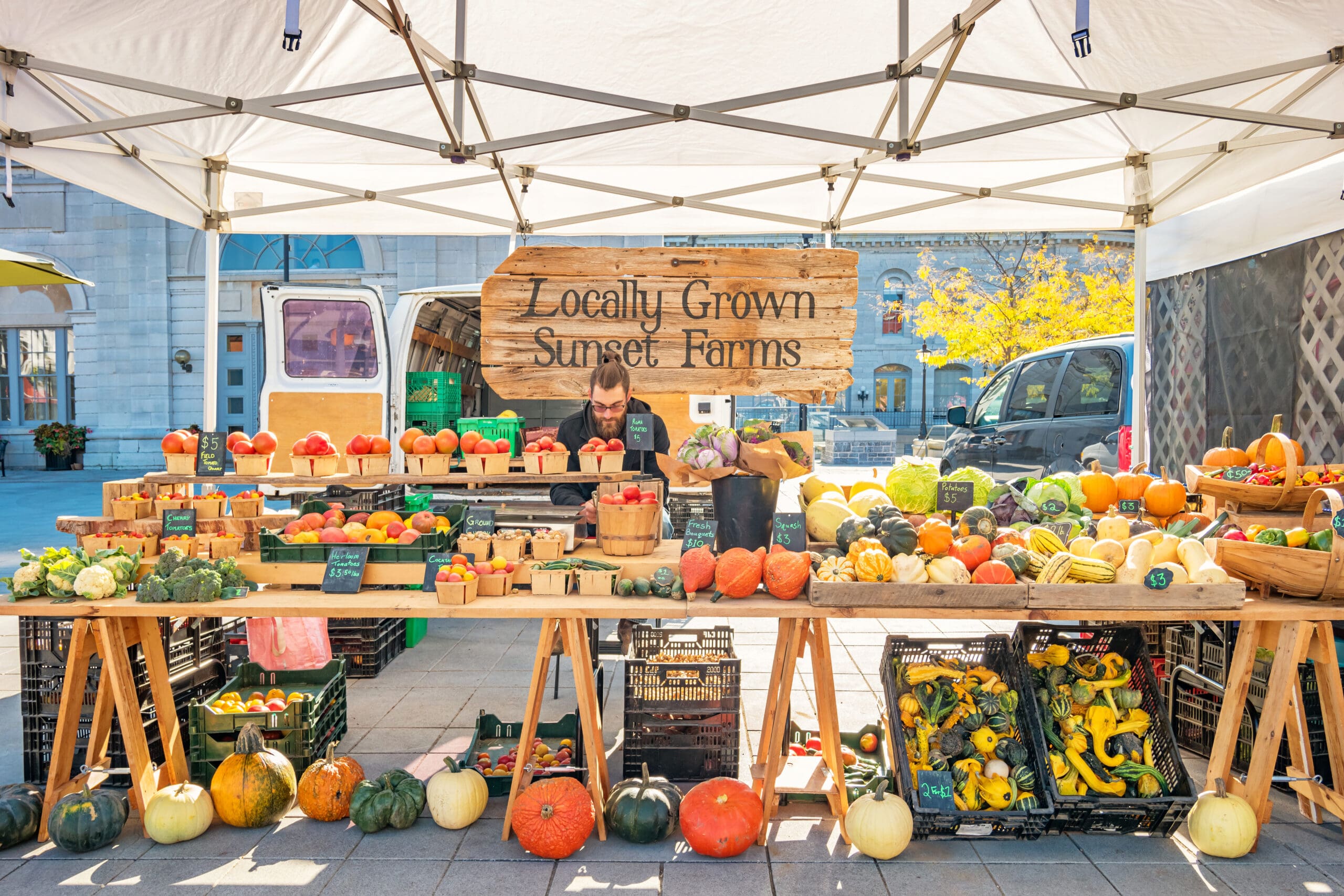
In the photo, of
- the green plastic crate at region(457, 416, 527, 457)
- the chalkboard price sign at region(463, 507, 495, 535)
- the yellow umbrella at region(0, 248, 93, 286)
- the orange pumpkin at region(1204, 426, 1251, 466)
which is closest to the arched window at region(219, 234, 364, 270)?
the yellow umbrella at region(0, 248, 93, 286)

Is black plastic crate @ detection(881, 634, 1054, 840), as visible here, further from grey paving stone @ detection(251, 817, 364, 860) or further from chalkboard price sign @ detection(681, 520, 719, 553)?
grey paving stone @ detection(251, 817, 364, 860)

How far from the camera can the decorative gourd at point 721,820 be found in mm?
3043

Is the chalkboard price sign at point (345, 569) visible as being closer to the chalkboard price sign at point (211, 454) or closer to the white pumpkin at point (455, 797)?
the white pumpkin at point (455, 797)

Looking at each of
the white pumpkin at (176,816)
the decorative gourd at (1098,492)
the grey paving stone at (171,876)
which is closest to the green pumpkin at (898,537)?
the decorative gourd at (1098,492)

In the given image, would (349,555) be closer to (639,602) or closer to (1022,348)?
(639,602)

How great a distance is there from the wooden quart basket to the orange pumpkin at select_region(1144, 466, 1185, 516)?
951 millimetres

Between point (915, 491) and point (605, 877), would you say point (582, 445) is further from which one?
point (605, 877)

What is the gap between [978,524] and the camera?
3373mm

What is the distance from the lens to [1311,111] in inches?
180

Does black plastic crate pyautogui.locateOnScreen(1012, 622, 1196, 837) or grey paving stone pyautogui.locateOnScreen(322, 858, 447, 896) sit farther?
black plastic crate pyautogui.locateOnScreen(1012, 622, 1196, 837)

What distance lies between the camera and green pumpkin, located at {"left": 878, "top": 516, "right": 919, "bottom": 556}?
10.3 feet

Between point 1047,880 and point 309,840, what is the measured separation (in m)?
2.77

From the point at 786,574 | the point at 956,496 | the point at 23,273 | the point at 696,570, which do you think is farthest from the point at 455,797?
the point at 23,273

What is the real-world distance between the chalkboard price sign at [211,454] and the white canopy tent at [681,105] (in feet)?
5.98
